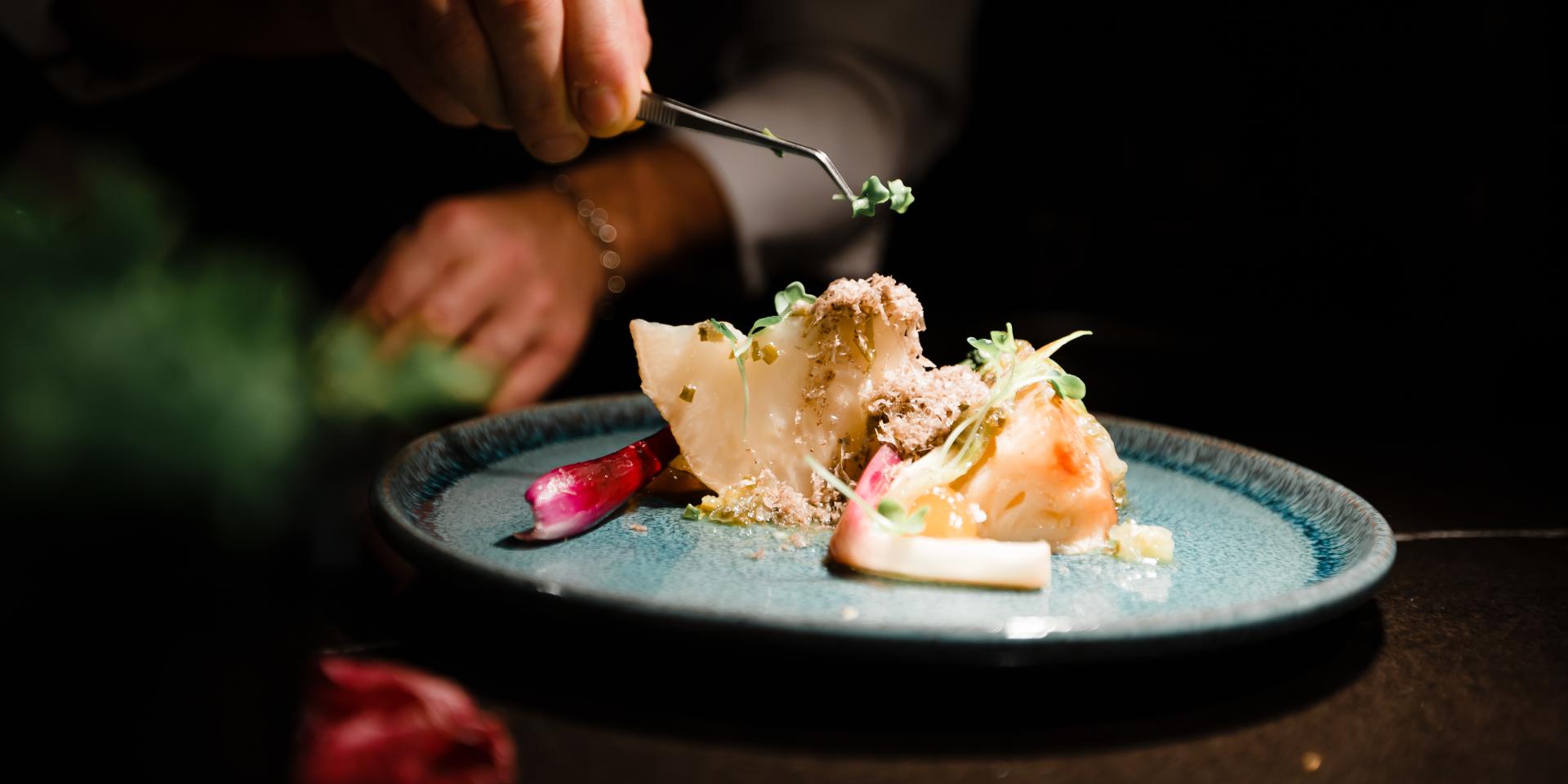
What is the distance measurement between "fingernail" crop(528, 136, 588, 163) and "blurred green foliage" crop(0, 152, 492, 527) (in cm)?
50

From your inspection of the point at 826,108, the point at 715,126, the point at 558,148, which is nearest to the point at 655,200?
the point at 826,108

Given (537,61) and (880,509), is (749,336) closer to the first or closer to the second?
(880,509)

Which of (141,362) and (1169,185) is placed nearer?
(141,362)

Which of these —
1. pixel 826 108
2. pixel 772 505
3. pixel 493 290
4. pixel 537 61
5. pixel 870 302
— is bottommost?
pixel 493 290

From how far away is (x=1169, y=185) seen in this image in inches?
176

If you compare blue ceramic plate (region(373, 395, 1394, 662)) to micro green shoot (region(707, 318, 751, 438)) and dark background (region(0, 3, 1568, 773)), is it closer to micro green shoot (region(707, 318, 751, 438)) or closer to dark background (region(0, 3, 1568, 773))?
micro green shoot (region(707, 318, 751, 438))

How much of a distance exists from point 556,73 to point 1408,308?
12.1 ft

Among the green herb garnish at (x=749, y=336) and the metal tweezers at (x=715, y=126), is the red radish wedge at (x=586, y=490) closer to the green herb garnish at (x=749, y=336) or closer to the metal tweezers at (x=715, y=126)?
the green herb garnish at (x=749, y=336)

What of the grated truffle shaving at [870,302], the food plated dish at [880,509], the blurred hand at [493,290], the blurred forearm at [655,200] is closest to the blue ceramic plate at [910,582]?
the food plated dish at [880,509]

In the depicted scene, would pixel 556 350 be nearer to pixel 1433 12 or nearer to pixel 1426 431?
pixel 1426 431

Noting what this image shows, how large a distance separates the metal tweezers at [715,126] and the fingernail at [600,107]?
38 mm

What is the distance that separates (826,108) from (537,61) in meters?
2.10

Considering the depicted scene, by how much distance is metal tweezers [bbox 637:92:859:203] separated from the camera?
1489mm

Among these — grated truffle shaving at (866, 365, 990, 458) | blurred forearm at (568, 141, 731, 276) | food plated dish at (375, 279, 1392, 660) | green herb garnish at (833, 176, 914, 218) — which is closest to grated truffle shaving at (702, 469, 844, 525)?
food plated dish at (375, 279, 1392, 660)
